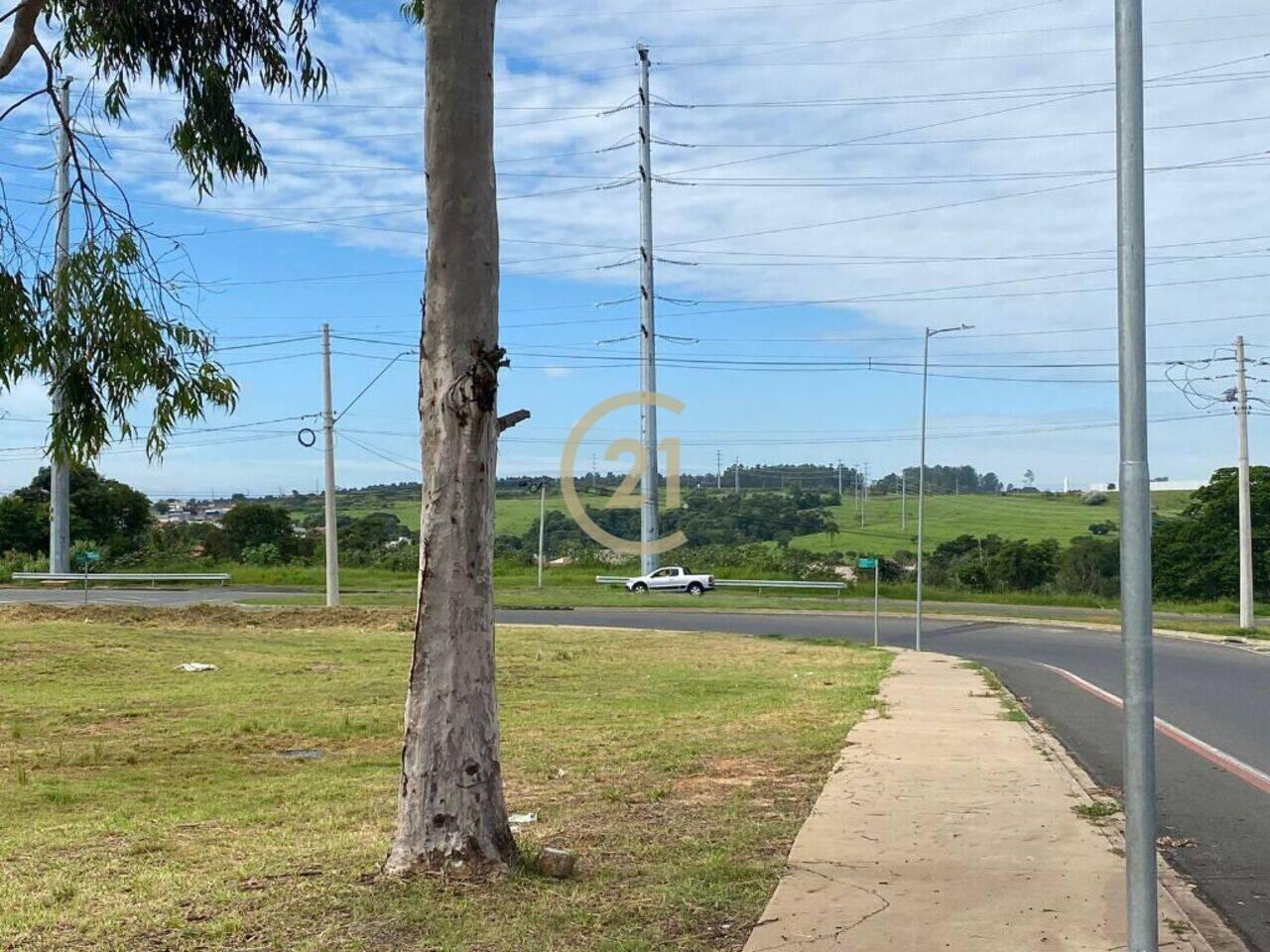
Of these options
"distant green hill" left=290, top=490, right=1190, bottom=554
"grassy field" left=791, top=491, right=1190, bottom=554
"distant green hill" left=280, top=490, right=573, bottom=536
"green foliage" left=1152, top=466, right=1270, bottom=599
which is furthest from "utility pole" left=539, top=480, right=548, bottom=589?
"green foliage" left=1152, top=466, right=1270, bottom=599

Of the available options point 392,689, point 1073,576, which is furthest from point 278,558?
point 392,689

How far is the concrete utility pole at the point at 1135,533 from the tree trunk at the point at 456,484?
3076 mm

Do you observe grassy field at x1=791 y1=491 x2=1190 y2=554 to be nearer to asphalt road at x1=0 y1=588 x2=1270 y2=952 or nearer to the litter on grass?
asphalt road at x1=0 y1=588 x2=1270 y2=952

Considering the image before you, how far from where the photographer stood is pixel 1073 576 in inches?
2324

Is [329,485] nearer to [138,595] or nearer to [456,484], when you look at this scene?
[138,595]

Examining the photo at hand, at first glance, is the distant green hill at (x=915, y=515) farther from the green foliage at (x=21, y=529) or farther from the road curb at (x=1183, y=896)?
the road curb at (x=1183, y=896)

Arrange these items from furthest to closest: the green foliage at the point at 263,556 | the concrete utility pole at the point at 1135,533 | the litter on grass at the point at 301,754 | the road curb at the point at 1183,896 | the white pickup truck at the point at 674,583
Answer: the green foliage at the point at 263,556, the white pickup truck at the point at 674,583, the litter on grass at the point at 301,754, the road curb at the point at 1183,896, the concrete utility pole at the point at 1135,533

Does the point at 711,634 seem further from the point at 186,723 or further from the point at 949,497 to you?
the point at 949,497

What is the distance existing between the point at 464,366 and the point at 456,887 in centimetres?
257

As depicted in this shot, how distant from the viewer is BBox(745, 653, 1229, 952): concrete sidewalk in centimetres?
571

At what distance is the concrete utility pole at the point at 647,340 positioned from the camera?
5053 centimetres

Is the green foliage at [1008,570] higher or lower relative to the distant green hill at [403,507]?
lower

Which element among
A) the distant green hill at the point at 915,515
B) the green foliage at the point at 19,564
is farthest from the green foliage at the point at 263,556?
the green foliage at the point at 19,564

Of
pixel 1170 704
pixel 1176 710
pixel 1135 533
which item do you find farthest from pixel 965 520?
pixel 1135 533
